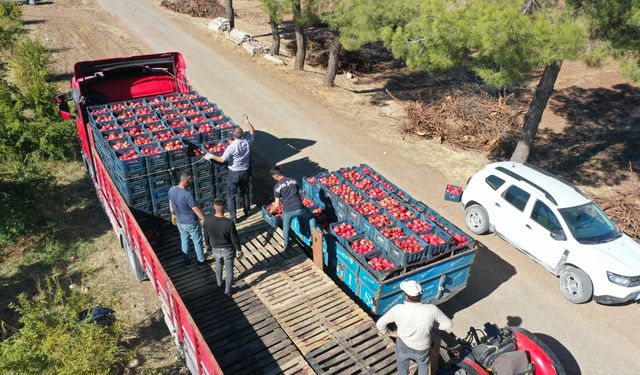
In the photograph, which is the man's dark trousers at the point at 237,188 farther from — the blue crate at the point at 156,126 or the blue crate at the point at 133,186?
the blue crate at the point at 156,126

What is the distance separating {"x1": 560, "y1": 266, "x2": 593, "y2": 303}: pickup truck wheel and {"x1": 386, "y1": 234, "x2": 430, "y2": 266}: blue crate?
13.2 feet

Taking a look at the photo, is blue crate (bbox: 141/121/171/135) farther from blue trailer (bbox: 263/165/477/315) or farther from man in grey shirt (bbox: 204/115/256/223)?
blue trailer (bbox: 263/165/477/315)

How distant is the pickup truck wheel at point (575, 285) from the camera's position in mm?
10267

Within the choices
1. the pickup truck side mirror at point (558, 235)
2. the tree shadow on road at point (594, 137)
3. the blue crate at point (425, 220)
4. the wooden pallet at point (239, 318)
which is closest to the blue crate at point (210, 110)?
the wooden pallet at point (239, 318)

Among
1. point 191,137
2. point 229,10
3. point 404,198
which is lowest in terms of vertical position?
point 404,198

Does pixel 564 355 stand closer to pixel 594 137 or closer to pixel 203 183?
pixel 203 183

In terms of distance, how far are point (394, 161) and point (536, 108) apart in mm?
4721

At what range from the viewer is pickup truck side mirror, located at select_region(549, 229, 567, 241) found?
34.2 feet

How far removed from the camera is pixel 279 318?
8.15 m

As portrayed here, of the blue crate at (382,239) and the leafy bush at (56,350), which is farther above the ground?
the blue crate at (382,239)

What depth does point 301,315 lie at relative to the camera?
8242 millimetres

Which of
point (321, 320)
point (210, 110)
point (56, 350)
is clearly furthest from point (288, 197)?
point (56, 350)

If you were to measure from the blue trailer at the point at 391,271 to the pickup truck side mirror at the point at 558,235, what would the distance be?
2530 millimetres

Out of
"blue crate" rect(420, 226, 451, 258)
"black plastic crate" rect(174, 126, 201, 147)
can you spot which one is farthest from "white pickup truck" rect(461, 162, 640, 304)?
"black plastic crate" rect(174, 126, 201, 147)
